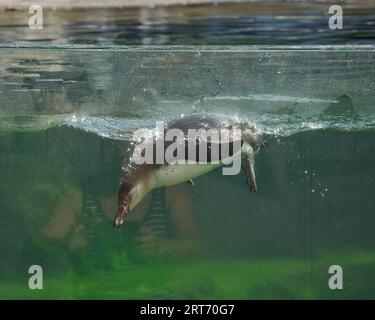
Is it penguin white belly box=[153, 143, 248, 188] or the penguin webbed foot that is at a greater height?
penguin white belly box=[153, 143, 248, 188]

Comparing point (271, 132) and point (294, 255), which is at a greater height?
point (271, 132)

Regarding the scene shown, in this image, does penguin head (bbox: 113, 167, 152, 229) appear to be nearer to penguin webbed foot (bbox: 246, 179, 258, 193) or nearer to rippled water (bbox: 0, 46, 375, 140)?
rippled water (bbox: 0, 46, 375, 140)

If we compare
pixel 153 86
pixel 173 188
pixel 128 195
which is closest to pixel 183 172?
pixel 173 188

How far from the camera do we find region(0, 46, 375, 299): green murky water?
6.61 metres

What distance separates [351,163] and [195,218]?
1183mm

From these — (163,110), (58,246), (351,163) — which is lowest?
(58,246)

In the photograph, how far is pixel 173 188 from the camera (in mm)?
6590

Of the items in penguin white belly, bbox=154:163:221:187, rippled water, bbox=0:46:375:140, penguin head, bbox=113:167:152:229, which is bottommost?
penguin head, bbox=113:167:152:229

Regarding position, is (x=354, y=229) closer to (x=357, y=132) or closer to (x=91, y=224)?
(x=357, y=132)

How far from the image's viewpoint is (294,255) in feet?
21.8

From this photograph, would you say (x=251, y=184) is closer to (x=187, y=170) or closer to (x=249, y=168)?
(x=249, y=168)

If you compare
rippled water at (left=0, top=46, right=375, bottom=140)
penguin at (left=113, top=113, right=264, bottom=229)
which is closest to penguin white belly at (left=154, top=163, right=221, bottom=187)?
penguin at (left=113, top=113, right=264, bottom=229)

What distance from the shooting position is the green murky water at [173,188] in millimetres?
6613
